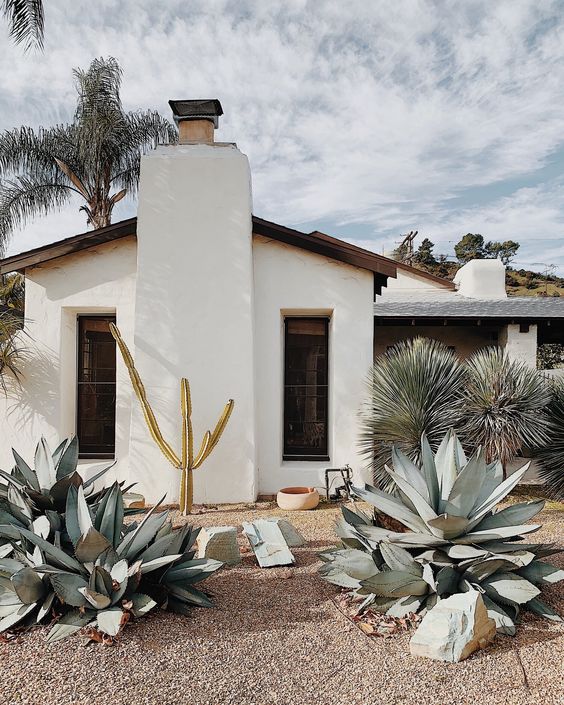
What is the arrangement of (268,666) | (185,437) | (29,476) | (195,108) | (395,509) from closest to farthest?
(268,666)
(395,509)
(29,476)
(185,437)
(195,108)

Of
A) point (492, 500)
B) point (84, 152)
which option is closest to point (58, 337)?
point (492, 500)

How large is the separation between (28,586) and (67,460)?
1.29 metres

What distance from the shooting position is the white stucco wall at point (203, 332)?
7.43m

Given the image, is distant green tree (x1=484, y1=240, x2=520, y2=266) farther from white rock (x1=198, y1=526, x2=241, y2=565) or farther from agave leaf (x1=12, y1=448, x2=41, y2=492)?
Answer: agave leaf (x1=12, y1=448, x2=41, y2=492)

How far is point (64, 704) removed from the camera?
2625 mm

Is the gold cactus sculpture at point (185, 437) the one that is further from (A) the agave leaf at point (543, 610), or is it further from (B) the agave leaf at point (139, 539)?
(A) the agave leaf at point (543, 610)

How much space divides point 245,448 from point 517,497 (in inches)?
164

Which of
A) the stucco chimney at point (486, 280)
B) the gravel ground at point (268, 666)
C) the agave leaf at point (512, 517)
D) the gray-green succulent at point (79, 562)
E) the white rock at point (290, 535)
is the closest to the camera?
the gravel ground at point (268, 666)

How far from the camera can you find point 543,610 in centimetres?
362

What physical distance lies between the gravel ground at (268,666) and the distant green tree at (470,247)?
134 ft

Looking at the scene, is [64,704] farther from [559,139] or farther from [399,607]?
[559,139]

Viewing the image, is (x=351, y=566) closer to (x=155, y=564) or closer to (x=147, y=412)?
(x=155, y=564)

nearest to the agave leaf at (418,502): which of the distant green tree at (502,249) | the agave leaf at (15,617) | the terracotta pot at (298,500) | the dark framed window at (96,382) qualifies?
the agave leaf at (15,617)

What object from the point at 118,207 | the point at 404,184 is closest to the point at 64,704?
the point at 118,207
